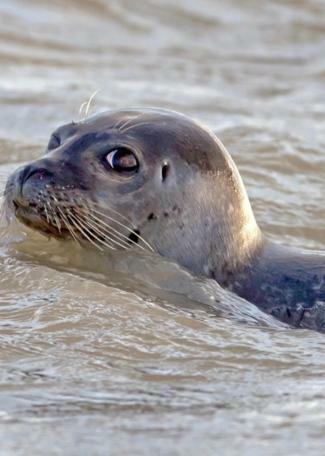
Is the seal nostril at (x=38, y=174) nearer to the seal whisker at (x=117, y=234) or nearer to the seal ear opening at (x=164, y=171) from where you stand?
the seal whisker at (x=117, y=234)

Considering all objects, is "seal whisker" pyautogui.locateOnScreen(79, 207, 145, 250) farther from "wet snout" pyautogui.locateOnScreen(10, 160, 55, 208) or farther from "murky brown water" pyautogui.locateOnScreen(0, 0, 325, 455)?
"wet snout" pyautogui.locateOnScreen(10, 160, 55, 208)

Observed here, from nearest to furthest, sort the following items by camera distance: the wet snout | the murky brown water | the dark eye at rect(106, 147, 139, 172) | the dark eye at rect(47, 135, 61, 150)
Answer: the murky brown water < the wet snout < the dark eye at rect(106, 147, 139, 172) < the dark eye at rect(47, 135, 61, 150)

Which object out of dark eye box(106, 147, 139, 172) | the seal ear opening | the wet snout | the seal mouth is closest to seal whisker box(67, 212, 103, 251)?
the seal mouth

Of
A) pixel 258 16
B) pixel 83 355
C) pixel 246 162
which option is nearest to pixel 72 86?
pixel 246 162

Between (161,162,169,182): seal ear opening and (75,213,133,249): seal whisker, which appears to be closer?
(75,213,133,249): seal whisker

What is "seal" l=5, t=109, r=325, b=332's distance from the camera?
5617 mm

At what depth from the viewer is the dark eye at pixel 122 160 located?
18.7ft

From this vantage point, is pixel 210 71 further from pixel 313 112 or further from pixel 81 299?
pixel 81 299

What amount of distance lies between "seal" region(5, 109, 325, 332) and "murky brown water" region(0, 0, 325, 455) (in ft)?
0.45

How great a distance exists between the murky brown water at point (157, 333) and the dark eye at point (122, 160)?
39 centimetres

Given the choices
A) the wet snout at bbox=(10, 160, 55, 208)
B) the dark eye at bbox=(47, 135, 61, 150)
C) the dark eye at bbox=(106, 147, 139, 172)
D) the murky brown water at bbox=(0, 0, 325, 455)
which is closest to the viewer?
the murky brown water at bbox=(0, 0, 325, 455)

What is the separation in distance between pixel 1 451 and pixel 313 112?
22.1 feet

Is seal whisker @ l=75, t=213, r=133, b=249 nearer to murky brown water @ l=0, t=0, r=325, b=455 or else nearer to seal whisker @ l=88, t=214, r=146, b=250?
seal whisker @ l=88, t=214, r=146, b=250

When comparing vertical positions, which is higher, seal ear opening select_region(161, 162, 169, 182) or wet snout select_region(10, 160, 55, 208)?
seal ear opening select_region(161, 162, 169, 182)
